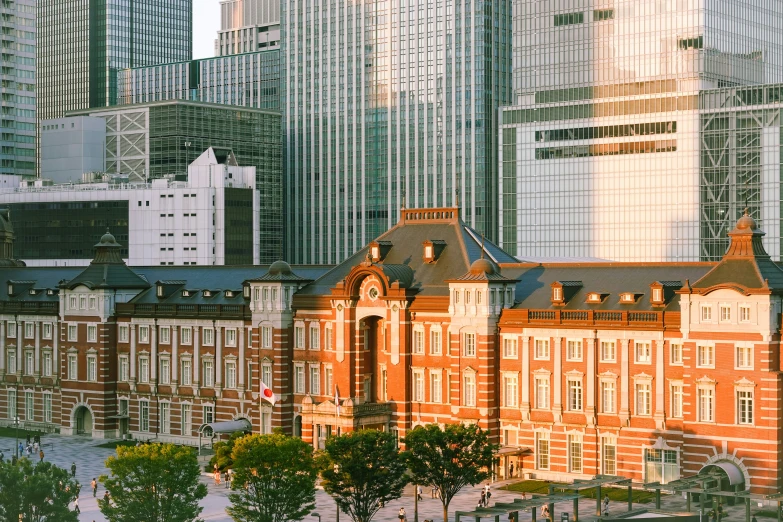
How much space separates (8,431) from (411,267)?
54649 millimetres

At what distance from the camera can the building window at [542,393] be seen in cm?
12338

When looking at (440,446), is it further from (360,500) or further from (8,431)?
(8,431)

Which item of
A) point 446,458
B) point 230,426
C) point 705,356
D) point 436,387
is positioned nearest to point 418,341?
point 436,387

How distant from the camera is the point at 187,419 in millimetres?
150250

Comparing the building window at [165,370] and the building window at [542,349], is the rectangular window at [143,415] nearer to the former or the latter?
the building window at [165,370]

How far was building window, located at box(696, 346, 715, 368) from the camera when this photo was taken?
113 metres

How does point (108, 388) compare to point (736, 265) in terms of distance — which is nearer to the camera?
point (736, 265)

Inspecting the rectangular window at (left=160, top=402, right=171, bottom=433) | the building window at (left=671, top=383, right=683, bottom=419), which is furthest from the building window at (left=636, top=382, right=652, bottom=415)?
the rectangular window at (left=160, top=402, right=171, bottom=433)

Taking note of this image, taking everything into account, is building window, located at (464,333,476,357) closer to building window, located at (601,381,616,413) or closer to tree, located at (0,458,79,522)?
building window, located at (601,381,616,413)

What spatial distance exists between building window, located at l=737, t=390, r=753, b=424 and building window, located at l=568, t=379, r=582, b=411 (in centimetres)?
1466

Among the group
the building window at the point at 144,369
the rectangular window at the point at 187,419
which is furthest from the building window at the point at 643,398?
the building window at the point at 144,369

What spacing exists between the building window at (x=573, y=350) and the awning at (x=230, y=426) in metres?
35.8

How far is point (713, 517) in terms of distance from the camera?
336 ft

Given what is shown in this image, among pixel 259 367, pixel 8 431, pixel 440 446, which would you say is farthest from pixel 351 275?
pixel 8 431
